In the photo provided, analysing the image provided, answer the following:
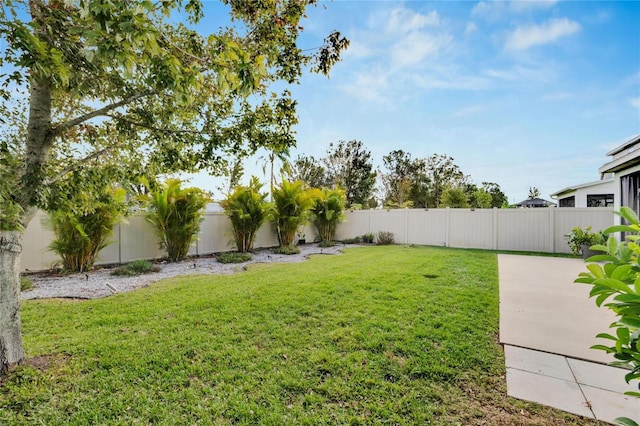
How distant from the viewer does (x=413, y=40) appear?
7.18 m

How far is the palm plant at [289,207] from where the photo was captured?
10359 millimetres

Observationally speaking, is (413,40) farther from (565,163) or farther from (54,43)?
(565,163)

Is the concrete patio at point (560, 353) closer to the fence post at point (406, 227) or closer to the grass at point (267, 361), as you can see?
the grass at point (267, 361)

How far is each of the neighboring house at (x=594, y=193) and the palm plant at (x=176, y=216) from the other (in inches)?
706

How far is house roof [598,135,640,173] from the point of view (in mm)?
6336

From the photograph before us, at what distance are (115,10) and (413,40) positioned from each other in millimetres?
7350

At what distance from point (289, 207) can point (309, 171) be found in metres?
13.3

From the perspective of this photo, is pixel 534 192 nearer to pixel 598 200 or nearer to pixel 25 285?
→ pixel 598 200

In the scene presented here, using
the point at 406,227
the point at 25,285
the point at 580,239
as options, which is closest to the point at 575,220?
the point at 580,239

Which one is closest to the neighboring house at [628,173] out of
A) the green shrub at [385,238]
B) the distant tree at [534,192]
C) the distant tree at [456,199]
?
the green shrub at [385,238]

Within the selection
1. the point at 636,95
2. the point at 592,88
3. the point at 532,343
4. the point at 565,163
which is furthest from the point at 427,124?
the point at 532,343

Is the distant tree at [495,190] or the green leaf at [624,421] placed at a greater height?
the distant tree at [495,190]

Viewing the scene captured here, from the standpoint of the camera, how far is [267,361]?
2635mm

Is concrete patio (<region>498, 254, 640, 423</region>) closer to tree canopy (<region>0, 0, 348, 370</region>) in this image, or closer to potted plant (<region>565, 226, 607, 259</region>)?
tree canopy (<region>0, 0, 348, 370</region>)
